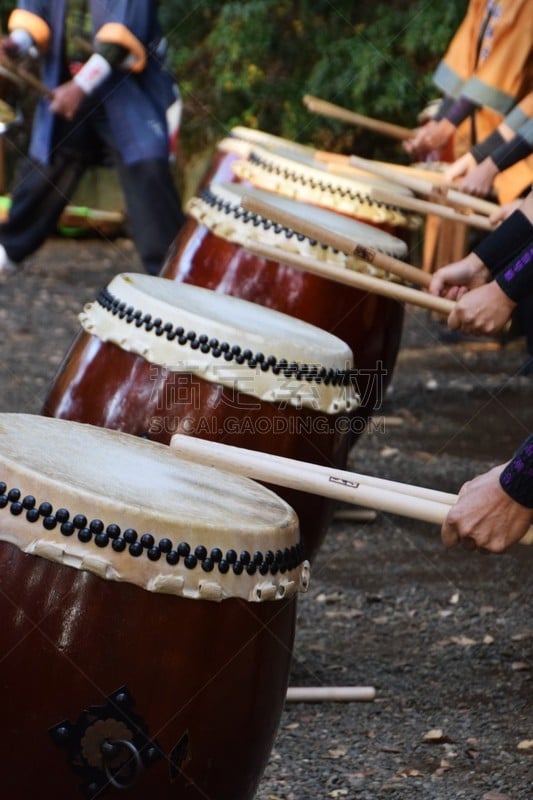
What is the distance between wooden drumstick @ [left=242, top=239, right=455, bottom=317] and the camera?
2.48 meters

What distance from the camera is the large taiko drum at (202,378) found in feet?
6.95

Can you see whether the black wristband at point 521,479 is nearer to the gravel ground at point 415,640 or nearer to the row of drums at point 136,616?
the row of drums at point 136,616

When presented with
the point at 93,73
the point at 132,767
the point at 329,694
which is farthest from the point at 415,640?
the point at 93,73

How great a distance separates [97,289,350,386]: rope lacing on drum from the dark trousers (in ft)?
7.80

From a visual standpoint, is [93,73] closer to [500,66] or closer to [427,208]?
[500,66]

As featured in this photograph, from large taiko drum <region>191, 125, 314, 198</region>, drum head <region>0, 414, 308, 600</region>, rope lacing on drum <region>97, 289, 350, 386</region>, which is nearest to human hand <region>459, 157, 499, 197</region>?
large taiko drum <region>191, 125, 314, 198</region>

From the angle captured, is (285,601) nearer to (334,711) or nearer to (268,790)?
(268,790)

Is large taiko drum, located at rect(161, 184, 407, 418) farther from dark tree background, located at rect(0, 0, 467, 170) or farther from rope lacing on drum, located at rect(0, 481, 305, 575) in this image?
dark tree background, located at rect(0, 0, 467, 170)

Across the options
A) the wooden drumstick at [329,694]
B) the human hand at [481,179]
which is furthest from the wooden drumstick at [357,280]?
the human hand at [481,179]

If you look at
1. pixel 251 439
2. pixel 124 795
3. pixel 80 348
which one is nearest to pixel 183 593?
pixel 124 795

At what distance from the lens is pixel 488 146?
3.99 meters

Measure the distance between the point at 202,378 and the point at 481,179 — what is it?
6.41 feet

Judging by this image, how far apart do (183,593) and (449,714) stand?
1062 mm

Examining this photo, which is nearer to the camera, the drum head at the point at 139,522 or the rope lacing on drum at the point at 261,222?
the drum head at the point at 139,522
